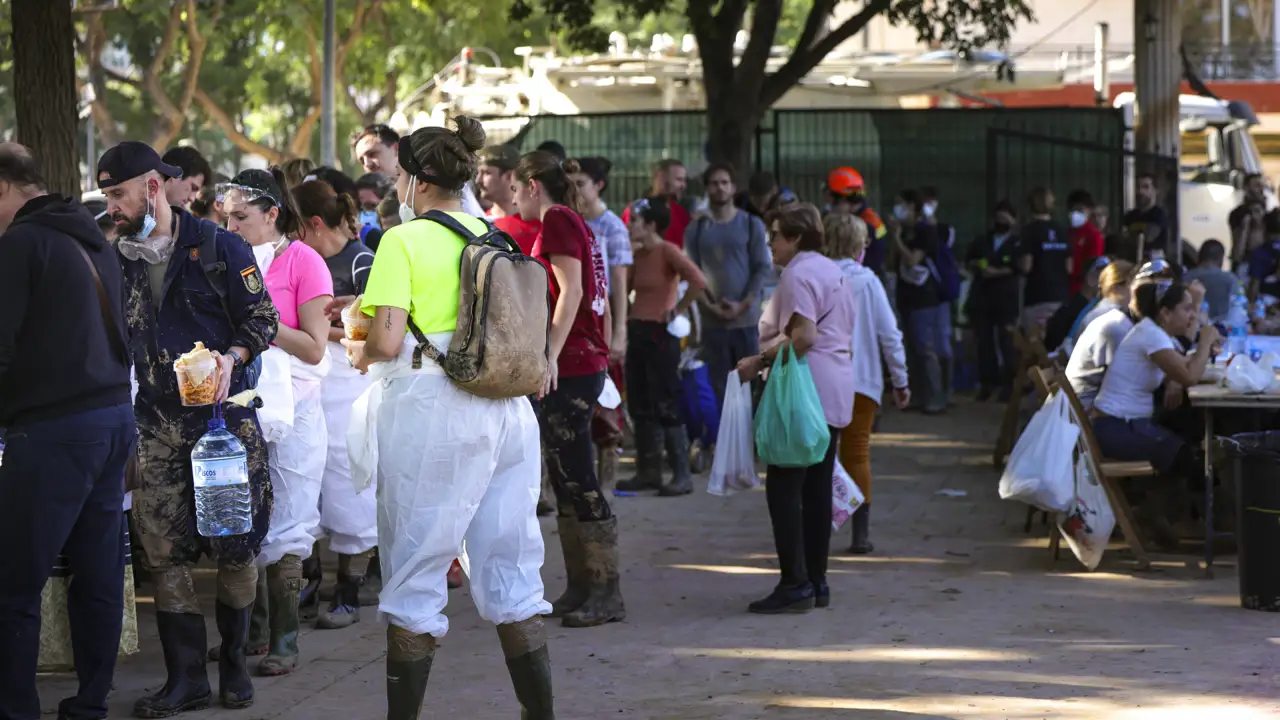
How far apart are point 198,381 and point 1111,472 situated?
16.9 ft

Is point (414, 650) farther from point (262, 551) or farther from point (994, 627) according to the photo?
point (994, 627)

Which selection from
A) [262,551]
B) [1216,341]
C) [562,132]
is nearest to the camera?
[262,551]

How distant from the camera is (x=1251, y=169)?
75.3 ft

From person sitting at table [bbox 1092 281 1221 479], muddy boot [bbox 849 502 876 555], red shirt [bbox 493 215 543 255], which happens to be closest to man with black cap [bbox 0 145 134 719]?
red shirt [bbox 493 215 543 255]

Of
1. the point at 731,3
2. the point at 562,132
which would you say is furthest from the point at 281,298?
the point at 562,132

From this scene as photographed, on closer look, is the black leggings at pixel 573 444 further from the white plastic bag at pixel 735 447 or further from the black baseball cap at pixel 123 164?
the black baseball cap at pixel 123 164

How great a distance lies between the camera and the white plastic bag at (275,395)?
6.44m

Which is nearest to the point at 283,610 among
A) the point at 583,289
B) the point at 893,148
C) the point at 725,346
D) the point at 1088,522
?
the point at 583,289

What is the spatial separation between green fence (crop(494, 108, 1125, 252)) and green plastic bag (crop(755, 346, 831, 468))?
1038 centimetres

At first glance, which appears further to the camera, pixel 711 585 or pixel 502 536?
pixel 711 585

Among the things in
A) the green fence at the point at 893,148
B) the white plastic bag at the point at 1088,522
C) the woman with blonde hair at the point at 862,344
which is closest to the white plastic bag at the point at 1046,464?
the white plastic bag at the point at 1088,522

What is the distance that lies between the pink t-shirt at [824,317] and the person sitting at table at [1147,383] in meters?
2.05

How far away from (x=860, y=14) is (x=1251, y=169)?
899 cm

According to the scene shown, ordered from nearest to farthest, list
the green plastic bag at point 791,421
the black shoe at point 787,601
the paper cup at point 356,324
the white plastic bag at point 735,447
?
1. the paper cup at point 356,324
2. the green plastic bag at point 791,421
3. the black shoe at point 787,601
4. the white plastic bag at point 735,447
